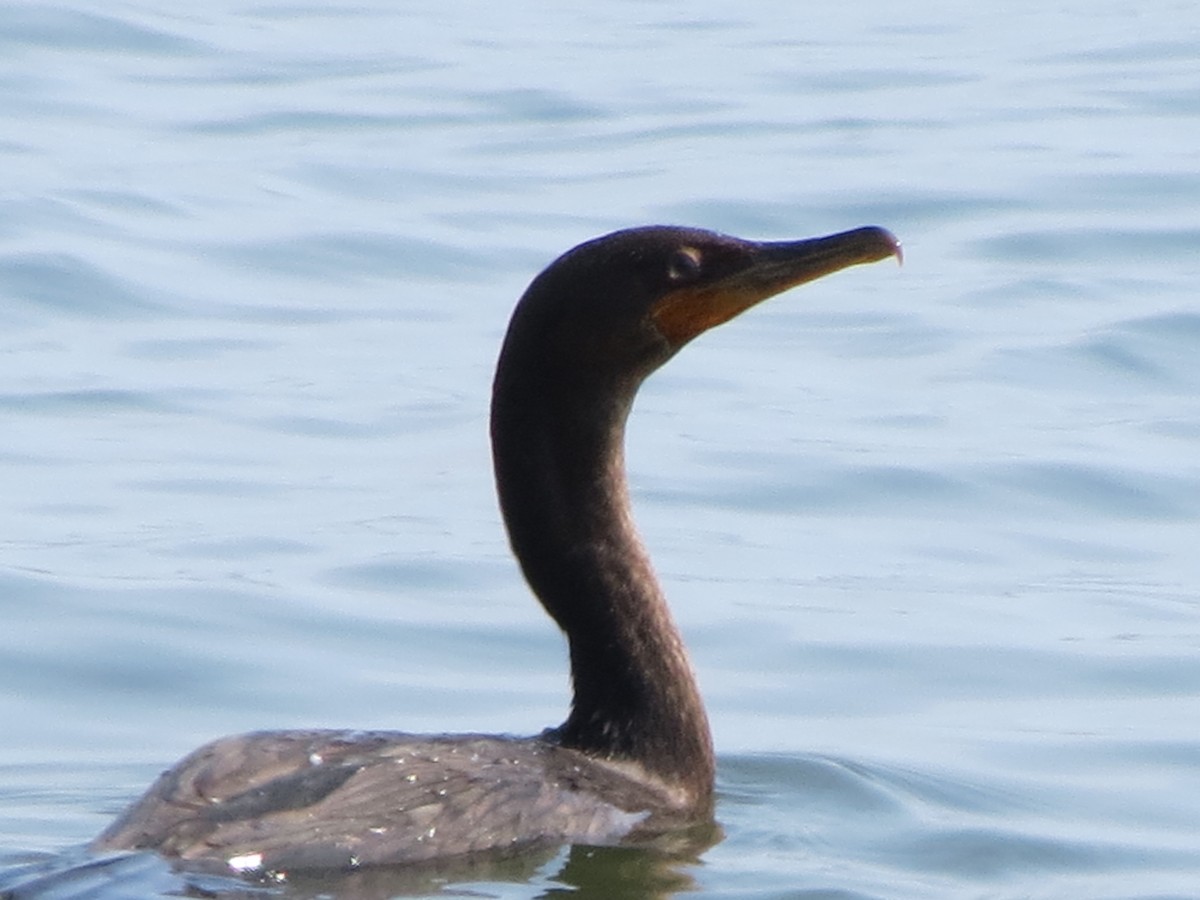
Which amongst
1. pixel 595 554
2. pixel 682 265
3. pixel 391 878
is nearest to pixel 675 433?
pixel 595 554

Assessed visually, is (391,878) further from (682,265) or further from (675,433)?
(675,433)

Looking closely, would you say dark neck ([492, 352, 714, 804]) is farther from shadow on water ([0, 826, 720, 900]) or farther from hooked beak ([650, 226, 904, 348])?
shadow on water ([0, 826, 720, 900])

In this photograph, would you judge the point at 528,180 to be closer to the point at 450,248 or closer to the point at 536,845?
the point at 450,248

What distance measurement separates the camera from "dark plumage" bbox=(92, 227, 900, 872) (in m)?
7.09

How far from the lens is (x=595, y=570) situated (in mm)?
7812

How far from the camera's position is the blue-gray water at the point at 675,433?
8.51 metres

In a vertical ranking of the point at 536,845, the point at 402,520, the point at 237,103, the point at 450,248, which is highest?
the point at 237,103

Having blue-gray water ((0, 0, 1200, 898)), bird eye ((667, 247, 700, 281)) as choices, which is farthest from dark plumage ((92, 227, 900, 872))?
blue-gray water ((0, 0, 1200, 898))

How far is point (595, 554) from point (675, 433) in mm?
4701

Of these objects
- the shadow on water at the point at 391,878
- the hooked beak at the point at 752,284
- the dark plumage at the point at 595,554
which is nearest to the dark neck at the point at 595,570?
the dark plumage at the point at 595,554

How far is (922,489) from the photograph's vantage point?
38.1 feet

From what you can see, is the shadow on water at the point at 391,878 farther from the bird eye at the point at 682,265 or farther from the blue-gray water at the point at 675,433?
the bird eye at the point at 682,265

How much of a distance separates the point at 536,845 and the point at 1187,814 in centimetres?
200

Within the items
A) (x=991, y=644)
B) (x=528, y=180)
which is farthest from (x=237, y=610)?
(x=528, y=180)
